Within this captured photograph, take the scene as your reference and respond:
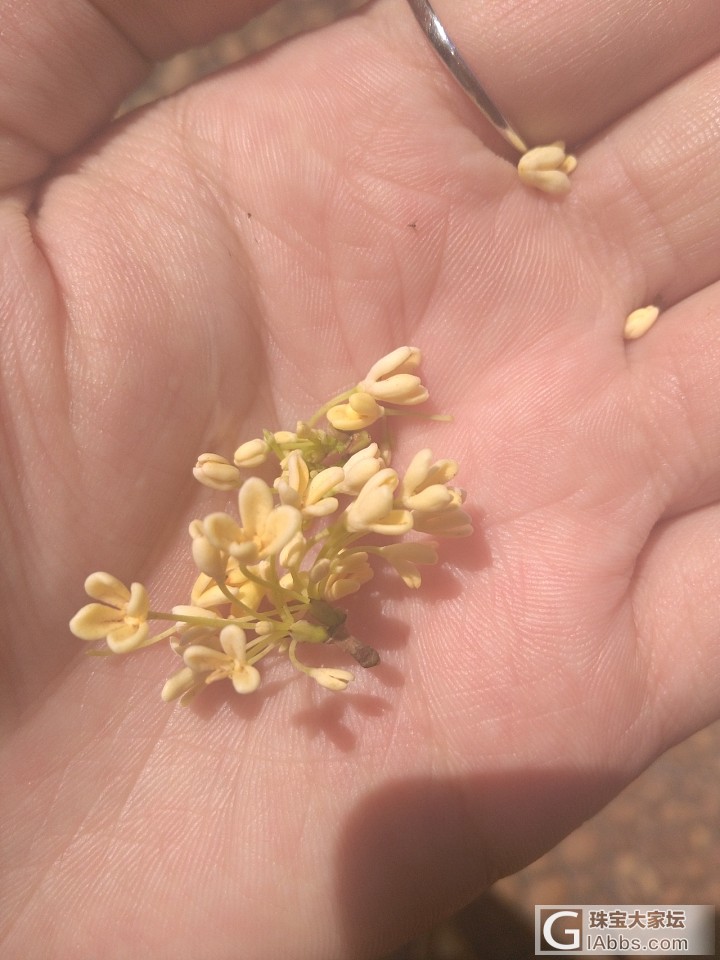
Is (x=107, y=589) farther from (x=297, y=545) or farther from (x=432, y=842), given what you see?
(x=432, y=842)

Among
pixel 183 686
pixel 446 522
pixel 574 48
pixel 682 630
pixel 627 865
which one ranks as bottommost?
pixel 627 865

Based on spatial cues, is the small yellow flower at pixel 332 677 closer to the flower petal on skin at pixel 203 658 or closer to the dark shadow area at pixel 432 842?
the flower petal on skin at pixel 203 658

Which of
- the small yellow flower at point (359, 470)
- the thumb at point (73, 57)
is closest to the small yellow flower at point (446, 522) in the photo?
the small yellow flower at point (359, 470)

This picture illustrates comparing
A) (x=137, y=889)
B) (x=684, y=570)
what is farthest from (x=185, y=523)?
(x=684, y=570)

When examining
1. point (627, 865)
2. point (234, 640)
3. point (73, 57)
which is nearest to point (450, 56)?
point (73, 57)

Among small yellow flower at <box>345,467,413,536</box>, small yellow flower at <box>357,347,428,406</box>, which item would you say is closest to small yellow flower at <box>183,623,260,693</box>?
small yellow flower at <box>345,467,413,536</box>

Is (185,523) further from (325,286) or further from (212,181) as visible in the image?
(212,181)
